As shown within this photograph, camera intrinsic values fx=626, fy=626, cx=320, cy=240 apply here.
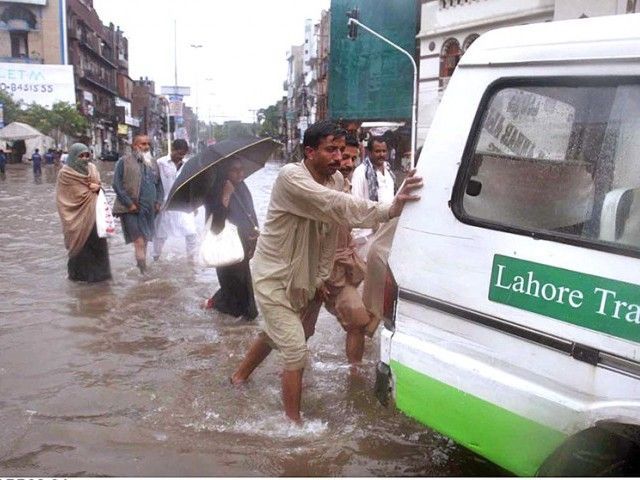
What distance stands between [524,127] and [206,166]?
3.15m

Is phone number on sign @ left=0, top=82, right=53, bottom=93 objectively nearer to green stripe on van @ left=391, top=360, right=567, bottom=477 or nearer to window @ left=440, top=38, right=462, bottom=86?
window @ left=440, top=38, right=462, bottom=86

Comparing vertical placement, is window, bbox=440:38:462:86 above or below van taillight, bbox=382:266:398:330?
above

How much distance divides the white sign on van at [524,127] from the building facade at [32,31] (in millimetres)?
59229

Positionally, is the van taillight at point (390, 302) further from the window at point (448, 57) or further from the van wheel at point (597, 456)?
the window at point (448, 57)

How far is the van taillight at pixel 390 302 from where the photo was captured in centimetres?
284

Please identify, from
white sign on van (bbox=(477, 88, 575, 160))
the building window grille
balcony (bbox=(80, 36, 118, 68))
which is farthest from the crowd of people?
balcony (bbox=(80, 36, 118, 68))

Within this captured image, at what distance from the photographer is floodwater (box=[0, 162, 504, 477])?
3.42 m

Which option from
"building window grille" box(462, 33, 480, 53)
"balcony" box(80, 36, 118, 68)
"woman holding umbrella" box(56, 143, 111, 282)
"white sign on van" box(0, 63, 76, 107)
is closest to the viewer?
"woman holding umbrella" box(56, 143, 111, 282)

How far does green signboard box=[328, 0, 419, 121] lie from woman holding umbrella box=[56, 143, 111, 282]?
1085 inches

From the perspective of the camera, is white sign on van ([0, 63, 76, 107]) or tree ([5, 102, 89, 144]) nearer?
tree ([5, 102, 89, 144])

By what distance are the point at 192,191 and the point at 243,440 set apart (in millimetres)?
2434

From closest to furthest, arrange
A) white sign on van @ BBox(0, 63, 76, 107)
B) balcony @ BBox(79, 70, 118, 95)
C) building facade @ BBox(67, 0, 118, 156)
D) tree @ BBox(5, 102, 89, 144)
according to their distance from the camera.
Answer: tree @ BBox(5, 102, 89, 144), white sign on van @ BBox(0, 63, 76, 107), building facade @ BBox(67, 0, 118, 156), balcony @ BBox(79, 70, 118, 95)

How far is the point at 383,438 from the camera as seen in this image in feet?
12.2

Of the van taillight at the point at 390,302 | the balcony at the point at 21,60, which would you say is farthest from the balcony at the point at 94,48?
the van taillight at the point at 390,302
